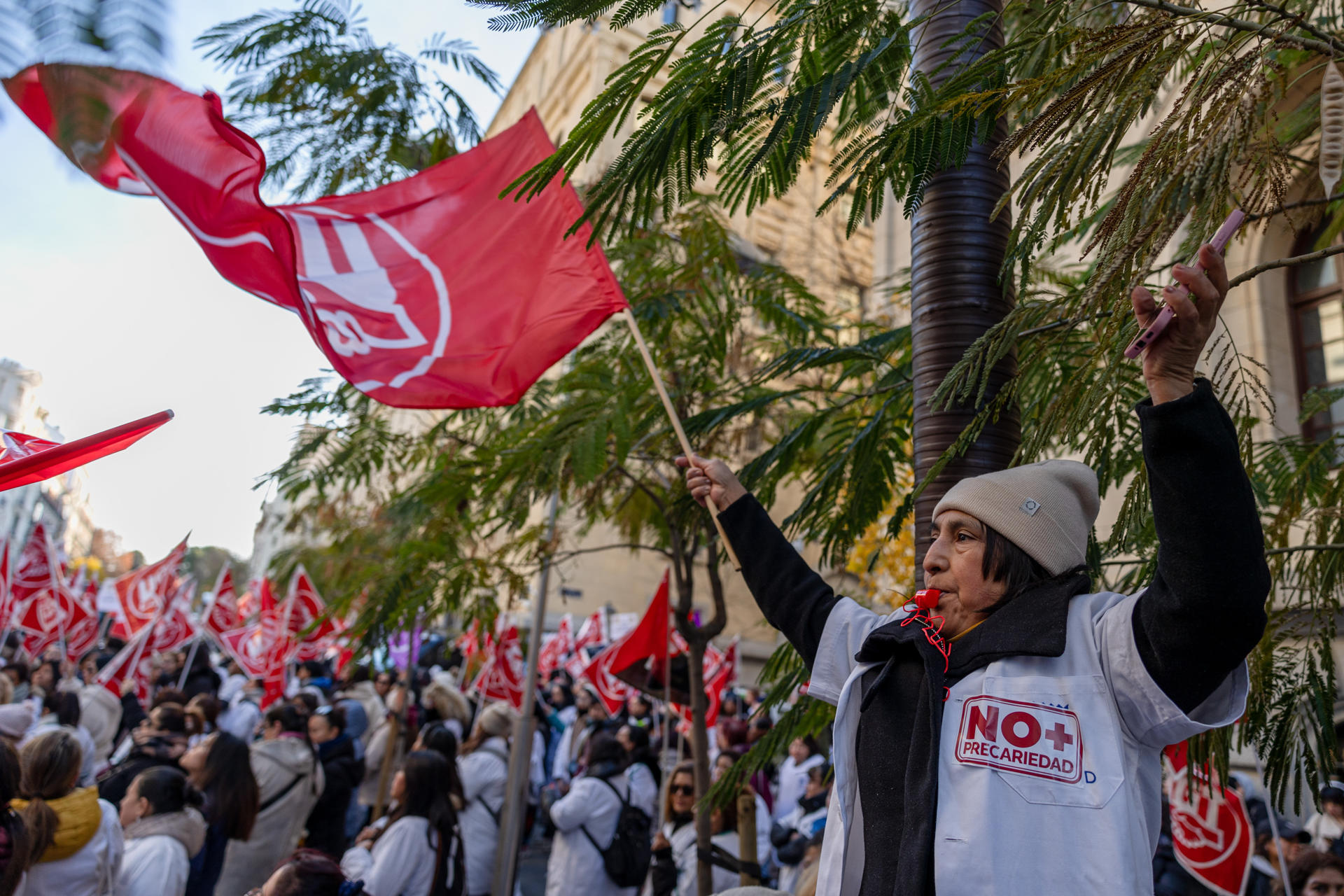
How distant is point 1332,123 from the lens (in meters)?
1.97

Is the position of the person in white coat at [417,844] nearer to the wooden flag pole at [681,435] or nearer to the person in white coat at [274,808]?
the person in white coat at [274,808]

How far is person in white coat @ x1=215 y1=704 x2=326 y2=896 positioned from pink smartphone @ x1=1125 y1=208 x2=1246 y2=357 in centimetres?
560

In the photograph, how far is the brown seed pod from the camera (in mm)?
1941

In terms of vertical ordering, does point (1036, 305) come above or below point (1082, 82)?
below

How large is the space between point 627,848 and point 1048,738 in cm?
582

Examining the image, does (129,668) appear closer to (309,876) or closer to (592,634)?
(592,634)

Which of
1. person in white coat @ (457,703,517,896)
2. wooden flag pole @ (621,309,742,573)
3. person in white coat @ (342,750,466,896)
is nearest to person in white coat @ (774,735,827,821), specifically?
person in white coat @ (457,703,517,896)

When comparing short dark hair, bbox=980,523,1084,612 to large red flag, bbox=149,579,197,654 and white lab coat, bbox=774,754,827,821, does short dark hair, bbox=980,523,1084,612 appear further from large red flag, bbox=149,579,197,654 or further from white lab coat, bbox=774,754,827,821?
large red flag, bbox=149,579,197,654

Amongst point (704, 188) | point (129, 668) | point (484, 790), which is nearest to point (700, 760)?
point (484, 790)

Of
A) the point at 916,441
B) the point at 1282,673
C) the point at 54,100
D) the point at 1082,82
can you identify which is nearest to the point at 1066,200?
the point at 1082,82

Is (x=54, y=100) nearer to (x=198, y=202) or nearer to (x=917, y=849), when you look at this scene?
(x=917, y=849)

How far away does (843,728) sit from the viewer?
2004 mm

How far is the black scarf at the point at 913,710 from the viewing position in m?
1.72

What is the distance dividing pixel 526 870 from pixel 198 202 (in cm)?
954
